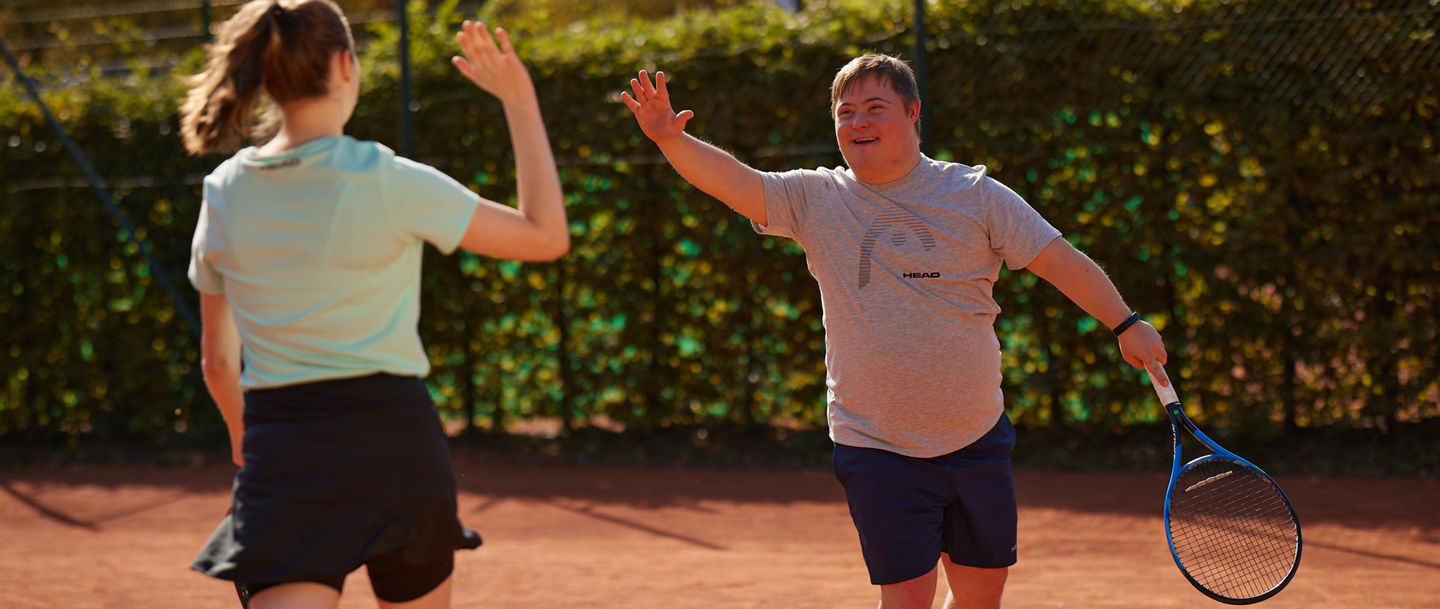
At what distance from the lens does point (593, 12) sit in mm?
21812

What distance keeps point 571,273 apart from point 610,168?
Answer: 74 cm

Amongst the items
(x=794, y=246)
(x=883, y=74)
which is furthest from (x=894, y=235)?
(x=794, y=246)

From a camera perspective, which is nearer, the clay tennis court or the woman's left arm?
the woman's left arm

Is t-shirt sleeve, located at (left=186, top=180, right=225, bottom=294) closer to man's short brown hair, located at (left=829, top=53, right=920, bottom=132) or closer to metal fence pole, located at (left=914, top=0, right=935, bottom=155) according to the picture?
man's short brown hair, located at (left=829, top=53, right=920, bottom=132)

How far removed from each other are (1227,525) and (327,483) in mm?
2530

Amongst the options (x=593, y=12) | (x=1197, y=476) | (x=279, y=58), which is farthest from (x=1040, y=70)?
(x=593, y=12)

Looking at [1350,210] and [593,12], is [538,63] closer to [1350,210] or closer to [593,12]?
[1350,210]

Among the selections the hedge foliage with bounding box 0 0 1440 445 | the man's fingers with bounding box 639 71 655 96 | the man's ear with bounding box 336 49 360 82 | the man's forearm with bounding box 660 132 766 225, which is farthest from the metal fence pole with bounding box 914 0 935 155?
the man's ear with bounding box 336 49 360 82

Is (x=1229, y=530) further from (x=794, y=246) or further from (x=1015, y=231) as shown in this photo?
(x=794, y=246)

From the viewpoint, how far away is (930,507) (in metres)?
3.30

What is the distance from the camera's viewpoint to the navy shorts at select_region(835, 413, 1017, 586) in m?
3.25

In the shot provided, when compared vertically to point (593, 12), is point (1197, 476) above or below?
below

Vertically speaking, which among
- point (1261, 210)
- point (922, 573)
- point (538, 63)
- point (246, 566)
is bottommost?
point (922, 573)

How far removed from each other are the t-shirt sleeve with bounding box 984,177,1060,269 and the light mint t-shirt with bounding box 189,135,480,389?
1451mm
